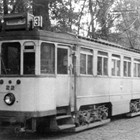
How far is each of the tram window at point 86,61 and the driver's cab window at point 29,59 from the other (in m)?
2.36

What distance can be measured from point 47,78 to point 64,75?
3.06ft

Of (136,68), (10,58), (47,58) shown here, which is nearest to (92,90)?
(47,58)

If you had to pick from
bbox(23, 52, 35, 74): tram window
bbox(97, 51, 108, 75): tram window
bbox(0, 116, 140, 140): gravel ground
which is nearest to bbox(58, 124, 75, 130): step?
bbox(0, 116, 140, 140): gravel ground

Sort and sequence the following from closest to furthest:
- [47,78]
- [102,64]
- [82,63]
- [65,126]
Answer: [47,78] < [65,126] < [82,63] < [102,64]

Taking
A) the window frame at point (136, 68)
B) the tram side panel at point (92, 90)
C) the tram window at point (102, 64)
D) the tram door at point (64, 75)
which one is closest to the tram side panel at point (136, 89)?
A: the window frame at point (136, 68)

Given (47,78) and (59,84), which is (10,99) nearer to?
(47,78)

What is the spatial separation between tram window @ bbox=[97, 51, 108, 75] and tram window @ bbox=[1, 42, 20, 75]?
3.82 meters

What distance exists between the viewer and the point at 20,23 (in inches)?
414

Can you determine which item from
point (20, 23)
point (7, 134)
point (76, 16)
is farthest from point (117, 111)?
point (76, 16)

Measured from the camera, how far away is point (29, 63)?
10.3 meters

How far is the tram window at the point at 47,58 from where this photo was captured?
34.3ft

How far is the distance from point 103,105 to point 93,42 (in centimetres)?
251

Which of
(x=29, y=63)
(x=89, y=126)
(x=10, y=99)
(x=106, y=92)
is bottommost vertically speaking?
(x=89, y=126)

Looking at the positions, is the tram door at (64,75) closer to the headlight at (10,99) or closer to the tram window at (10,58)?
the tram window at (10,58)
